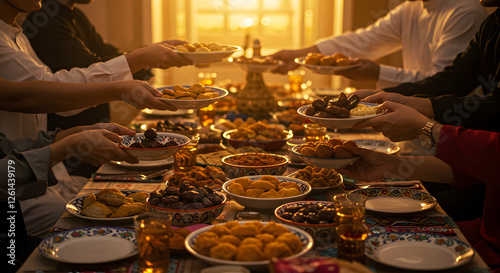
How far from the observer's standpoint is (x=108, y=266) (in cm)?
135

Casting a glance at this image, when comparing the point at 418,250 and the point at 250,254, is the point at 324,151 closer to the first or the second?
the point at 418,250

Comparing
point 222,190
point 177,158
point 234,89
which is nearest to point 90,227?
point 222,190

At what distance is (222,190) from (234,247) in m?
0.54

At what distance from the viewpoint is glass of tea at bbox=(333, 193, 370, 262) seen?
4.41ft

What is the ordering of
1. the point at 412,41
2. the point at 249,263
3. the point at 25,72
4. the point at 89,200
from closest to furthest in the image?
the point at 249,263 < the point at 89,200 < the point at 25,72 < the point at 412,41

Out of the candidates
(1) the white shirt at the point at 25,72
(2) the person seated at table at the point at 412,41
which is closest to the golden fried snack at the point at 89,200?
(1) the white shirt at the point at 25,72

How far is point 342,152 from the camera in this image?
1846 mm

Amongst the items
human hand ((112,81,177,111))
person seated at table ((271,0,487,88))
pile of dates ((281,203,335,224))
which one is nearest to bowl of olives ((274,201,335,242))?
pile of dates ((281,203,335,224))

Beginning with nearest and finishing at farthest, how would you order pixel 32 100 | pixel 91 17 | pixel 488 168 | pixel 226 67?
1. pixel 488 168
2. pixel 32 100
3. pixel 91 17
4. pixel 226 67

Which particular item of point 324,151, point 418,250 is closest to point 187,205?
point 324,151

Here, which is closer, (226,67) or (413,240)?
(413,240)

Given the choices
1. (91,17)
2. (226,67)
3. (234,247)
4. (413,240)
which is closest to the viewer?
(234,247)

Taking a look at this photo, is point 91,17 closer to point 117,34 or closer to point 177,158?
point 117,34

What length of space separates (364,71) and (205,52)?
1.36 metres
